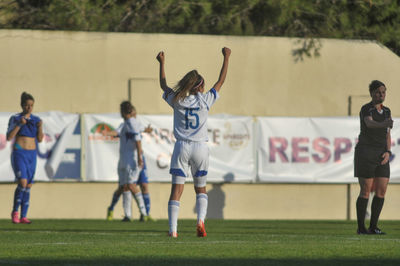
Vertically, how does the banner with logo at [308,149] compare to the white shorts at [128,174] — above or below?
above

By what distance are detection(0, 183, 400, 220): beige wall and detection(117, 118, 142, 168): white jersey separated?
286 cm

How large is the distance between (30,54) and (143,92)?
2409mm

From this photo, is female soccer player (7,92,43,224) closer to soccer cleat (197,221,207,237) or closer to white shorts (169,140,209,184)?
white shorts (169,140,209,184)

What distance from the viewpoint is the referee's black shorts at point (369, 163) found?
457 inches

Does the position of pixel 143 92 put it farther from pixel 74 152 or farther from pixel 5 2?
pixel 5 2

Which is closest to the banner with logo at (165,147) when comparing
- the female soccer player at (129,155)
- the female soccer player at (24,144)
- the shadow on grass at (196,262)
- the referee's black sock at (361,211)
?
the female soccer player at (129,155)

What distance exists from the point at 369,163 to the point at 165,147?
24.4ft

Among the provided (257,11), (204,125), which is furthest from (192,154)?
(257,11)

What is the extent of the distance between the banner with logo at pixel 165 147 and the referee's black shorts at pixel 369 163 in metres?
7.22

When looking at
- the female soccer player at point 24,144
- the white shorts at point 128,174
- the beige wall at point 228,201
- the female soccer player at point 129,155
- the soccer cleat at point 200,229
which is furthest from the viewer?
the beige wall at point 228,201

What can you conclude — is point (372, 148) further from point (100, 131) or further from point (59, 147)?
point (59, 147)

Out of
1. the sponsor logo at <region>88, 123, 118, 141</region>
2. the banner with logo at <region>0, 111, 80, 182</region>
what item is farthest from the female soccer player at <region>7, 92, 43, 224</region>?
the sponsor logo at <region>88, 123, 118, 141</region>

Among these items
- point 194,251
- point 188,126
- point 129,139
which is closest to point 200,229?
point 188,126

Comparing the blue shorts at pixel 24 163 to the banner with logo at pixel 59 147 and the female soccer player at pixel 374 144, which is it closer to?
the banner with logo at pixel 59 147
